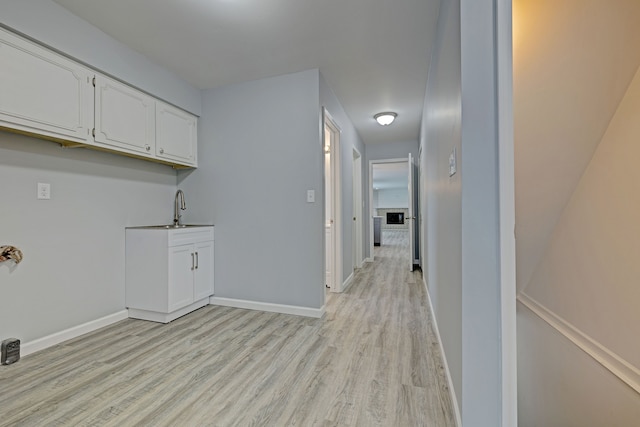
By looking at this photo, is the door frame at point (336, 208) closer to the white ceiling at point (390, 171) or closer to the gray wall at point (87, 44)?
the gray wall at point (87, 44)

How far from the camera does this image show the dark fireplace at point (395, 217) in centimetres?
1491

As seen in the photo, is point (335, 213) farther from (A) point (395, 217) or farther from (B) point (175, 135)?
(A) point (395, 217)

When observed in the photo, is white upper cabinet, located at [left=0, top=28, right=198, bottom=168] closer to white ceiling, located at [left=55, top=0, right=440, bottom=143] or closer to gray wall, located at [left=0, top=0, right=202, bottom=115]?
gray wall, located at [left=0, top=0, right=202, bottom=115]

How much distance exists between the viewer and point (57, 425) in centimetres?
130

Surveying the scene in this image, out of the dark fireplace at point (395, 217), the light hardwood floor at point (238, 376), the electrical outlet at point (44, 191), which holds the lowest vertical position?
the light hardwood floor at point (238, 376)

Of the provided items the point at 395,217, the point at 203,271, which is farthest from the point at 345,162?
the point at 395,217

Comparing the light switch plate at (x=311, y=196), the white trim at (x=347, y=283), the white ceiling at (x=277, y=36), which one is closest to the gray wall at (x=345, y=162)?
the white trim at (x=347, y=283)

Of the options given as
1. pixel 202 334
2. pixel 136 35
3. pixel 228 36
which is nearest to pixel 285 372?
pixel 202 334

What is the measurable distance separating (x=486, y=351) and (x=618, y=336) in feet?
1.59

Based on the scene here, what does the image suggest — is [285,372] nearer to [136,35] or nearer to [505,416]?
[505,416]

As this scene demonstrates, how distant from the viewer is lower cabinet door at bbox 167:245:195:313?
252cm

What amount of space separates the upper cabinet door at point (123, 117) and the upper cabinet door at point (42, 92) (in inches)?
3.2

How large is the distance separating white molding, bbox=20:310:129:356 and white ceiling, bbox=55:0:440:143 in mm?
2376

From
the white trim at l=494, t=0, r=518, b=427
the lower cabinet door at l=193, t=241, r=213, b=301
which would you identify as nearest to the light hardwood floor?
the lower cabinet door at l=193, t=241, r=213, b=301
